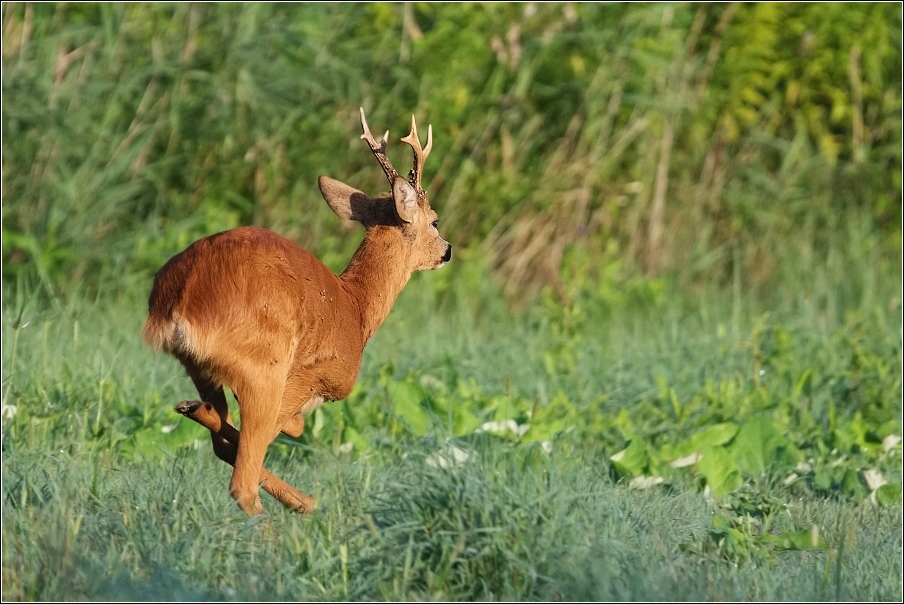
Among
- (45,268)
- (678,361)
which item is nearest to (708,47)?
(678,361)

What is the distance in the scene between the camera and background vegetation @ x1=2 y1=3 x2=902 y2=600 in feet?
11.3

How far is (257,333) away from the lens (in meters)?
3.80

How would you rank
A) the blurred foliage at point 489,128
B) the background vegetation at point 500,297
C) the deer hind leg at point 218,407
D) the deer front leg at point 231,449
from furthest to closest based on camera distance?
the blurred foliage at point 489,128 < the deer hind leg at point 218,407 < the deer front leg at point 231,449 < the background vegetation at point 500,297

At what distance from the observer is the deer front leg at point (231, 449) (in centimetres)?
387

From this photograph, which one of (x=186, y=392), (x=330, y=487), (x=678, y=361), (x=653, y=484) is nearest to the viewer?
(x=330, y=487)

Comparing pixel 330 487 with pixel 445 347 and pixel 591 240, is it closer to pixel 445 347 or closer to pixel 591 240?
pixel 445 347

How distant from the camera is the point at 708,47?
8.75m

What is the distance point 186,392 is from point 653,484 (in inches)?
77.9

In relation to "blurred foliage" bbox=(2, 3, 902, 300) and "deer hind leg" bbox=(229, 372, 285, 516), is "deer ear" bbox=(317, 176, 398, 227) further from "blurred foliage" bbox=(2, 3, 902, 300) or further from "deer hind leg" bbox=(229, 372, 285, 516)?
"blurred foliage" bbox=(2, 3, 902, 300)

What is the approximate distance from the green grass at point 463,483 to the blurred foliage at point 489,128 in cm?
107

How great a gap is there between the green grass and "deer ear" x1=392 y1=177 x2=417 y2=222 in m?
0.73

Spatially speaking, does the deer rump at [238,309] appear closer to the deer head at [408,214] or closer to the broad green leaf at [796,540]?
the deer head at [408,214]

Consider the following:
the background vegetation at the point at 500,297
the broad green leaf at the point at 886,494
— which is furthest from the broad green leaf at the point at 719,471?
the broad green leaf at the point at 886,494

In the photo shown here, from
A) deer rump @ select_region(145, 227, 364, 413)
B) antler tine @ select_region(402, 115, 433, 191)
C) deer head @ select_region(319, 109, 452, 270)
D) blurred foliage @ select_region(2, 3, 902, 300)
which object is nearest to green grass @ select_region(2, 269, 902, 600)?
deer rump @ select_region(145, 227, 364, 413)
